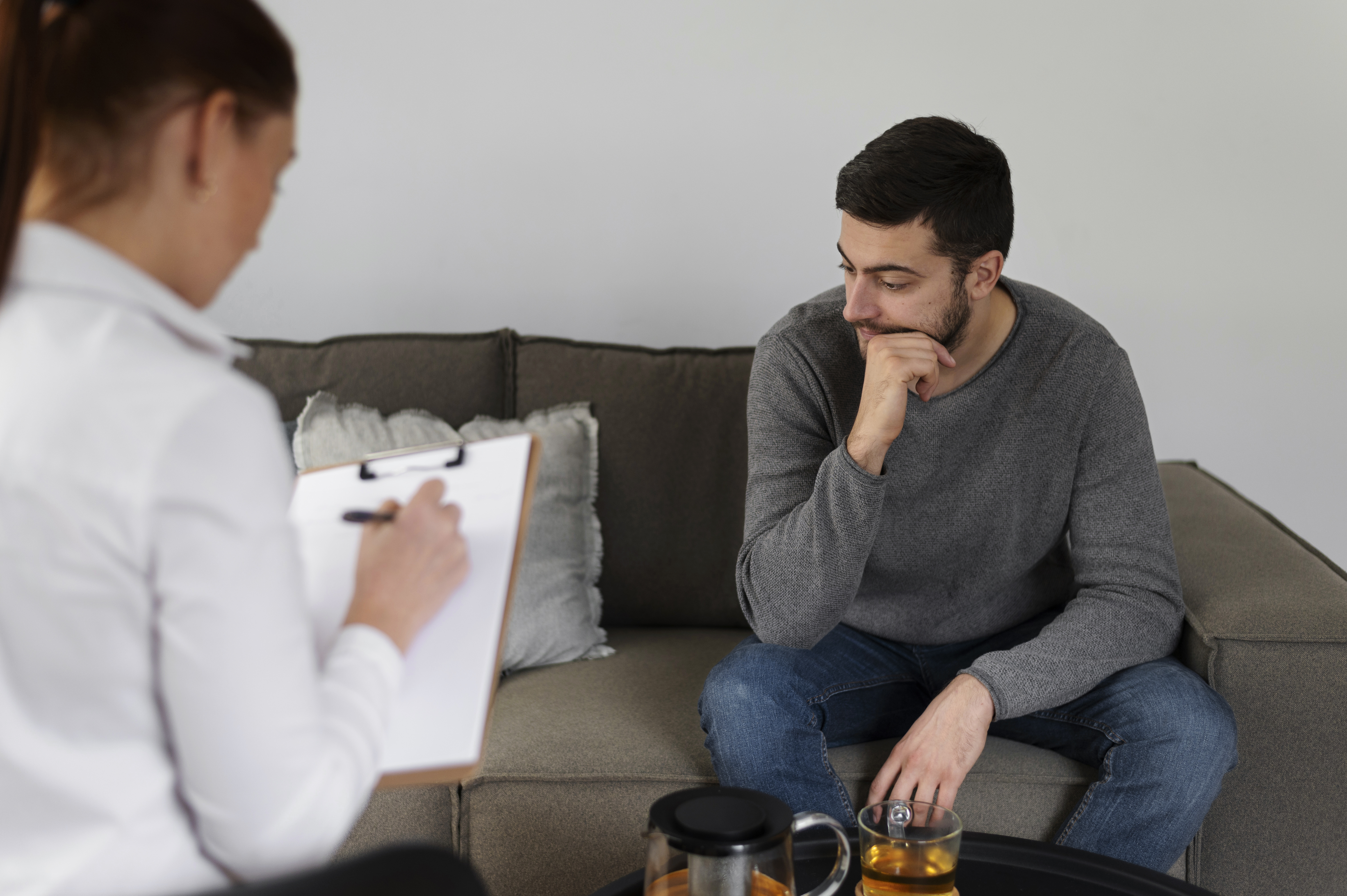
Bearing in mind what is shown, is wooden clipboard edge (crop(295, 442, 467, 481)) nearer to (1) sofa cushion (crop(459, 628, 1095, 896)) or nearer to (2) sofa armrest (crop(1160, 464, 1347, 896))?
(1) sofa cushion (crop(459, 628, 1095, 896))

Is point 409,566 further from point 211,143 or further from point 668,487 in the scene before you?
point 668,487

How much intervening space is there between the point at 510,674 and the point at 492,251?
3.06 feet

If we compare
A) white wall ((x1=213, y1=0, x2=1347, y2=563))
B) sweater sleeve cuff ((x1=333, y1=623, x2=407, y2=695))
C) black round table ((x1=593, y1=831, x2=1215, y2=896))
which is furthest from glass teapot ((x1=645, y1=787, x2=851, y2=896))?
white wall ((x1=213, y1=0, x2=1347, y2=563))

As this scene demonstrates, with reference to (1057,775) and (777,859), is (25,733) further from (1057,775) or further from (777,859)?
(1057,775)

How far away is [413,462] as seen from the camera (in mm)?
748

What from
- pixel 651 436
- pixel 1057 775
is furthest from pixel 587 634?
pixel 1057 775

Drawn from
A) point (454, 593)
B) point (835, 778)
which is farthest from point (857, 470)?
point (454, 593)

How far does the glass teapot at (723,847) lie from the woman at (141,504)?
0.27 m

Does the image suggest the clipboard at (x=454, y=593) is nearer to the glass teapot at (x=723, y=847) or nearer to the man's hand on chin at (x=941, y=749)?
the glass teapot at (x=723, y=847)

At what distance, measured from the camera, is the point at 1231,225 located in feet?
7.02

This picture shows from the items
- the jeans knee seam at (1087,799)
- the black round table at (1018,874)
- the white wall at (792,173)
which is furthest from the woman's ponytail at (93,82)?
the white wall at (792,173)

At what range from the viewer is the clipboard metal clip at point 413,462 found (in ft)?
2.43

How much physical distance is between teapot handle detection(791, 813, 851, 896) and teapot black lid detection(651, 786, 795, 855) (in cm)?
3

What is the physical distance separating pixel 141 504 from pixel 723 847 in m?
0.46
